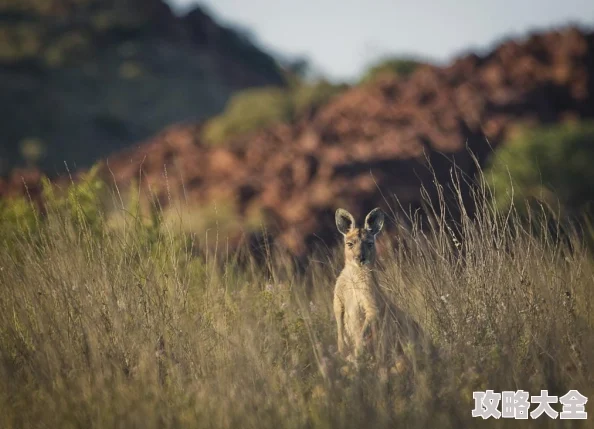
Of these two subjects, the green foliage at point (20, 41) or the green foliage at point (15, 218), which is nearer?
the green foliage at point (15, 218)

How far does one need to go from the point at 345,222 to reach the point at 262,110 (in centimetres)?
2368

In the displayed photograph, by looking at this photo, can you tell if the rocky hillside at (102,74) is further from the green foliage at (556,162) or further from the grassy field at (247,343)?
the grassy field at (247,343)

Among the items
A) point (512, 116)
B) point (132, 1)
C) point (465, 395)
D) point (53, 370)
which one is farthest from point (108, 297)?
point (132, 1)

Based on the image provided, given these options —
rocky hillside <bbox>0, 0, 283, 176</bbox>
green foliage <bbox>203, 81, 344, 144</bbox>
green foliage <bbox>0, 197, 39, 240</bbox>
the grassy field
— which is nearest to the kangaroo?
the grassy field

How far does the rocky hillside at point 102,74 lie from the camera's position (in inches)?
1610

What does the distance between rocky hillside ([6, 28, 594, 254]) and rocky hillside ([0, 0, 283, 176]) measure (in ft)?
50.6

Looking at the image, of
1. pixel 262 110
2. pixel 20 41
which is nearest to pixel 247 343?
pixel 262 110

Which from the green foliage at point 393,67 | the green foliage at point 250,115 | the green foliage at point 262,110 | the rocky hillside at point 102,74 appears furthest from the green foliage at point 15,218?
the rocky hillside at point 102,74

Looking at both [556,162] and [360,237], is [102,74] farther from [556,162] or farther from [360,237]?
[360,237]

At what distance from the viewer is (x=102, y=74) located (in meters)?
49.6

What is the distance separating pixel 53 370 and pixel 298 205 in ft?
33.4

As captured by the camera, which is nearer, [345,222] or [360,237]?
[360,237]

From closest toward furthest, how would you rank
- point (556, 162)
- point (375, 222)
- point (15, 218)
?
point (375, 222)
point (15, 218)
point (556, 162)

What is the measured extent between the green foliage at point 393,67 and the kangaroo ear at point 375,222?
24.5 metres
